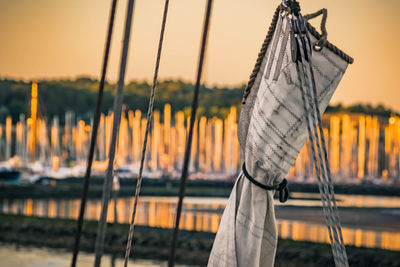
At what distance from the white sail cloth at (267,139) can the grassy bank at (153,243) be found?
50.5 feet

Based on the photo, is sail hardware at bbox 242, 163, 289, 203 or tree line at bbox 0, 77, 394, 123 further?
tree line at bbox 0, 77, 394, 123

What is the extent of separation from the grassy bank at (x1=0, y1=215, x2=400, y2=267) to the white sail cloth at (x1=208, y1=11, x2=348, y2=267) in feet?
50.5

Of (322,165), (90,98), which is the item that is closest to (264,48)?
(322,165)

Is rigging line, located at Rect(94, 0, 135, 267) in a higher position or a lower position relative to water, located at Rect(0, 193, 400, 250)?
higher

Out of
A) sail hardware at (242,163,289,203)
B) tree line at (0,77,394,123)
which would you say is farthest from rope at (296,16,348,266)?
tree line at (0,77,394,123)

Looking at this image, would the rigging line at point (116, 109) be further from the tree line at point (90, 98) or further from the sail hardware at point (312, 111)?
the tree line at point (90, 98)

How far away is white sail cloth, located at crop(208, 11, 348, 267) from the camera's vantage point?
3.90m

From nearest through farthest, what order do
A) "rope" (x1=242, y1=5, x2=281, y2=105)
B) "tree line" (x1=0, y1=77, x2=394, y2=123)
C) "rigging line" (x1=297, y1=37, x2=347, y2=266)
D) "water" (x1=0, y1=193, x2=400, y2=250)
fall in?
"rigging line" (x1=297, y1=37, x2=347, y2=266), "rope" (x1=242, y1=5, x2=281, y2=105), "water" (x1=0, y1=193, x2=400, y2=250), "tree line" (x1=0, y1=77, x2=394, y2=123)

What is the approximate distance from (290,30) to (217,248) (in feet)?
4.36

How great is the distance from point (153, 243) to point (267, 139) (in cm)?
1978

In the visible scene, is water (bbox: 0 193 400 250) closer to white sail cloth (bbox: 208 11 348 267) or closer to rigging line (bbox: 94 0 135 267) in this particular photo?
rigging line (bbox: 94 0 135 267)

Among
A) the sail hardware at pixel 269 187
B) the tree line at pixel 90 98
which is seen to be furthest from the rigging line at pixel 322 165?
the tree line at pixel 90 98

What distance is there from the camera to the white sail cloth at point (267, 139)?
3.90m

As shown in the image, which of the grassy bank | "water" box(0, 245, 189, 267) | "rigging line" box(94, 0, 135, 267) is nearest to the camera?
"rigging line" box(94, 0, 135, 267)
